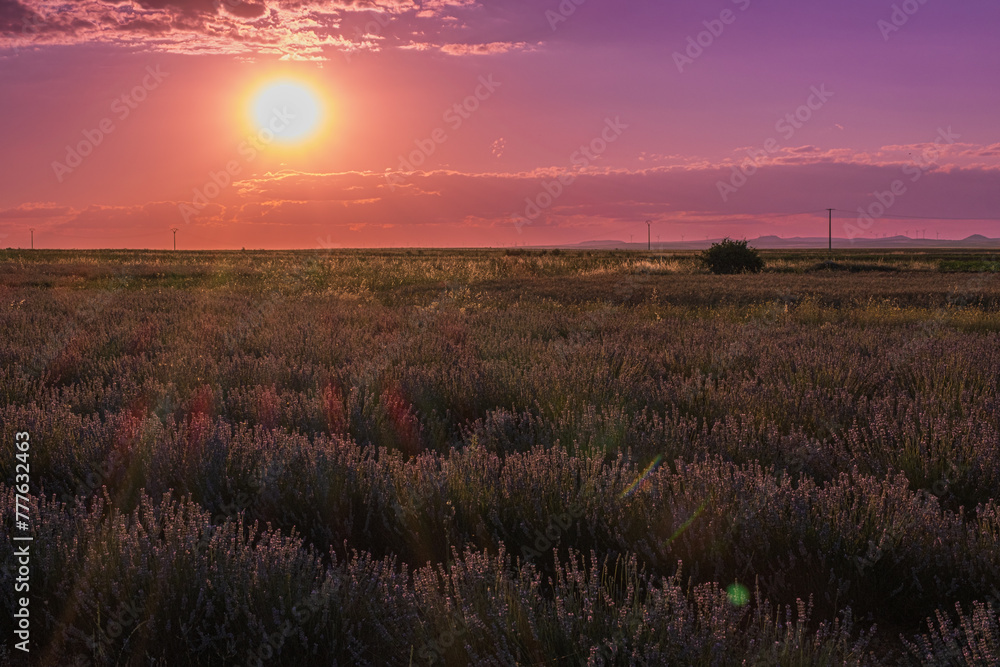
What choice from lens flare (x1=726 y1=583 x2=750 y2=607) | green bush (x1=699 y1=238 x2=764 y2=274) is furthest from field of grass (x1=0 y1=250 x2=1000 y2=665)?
green bush (x1=699 y1=238 x2=764 y2=274)

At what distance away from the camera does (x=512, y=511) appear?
2830 millimetres

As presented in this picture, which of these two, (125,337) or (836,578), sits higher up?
(125,337)

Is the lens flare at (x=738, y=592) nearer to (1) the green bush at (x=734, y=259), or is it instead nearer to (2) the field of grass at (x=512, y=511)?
(2) the field of grass at (x=512, y=511)

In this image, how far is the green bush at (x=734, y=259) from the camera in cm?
3162

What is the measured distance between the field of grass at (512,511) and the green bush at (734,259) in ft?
85.8

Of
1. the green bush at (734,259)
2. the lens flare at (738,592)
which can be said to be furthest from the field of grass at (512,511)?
the green bush at (734,259)

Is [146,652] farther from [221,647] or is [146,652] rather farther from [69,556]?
[69,556]

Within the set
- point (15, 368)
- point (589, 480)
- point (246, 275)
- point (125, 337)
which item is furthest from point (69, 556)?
point (246, 275)

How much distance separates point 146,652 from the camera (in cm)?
187

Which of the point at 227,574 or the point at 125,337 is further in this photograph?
the point at 125,337

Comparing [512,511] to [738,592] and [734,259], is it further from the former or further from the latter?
[734,259]

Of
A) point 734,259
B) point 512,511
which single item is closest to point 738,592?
point 512,511

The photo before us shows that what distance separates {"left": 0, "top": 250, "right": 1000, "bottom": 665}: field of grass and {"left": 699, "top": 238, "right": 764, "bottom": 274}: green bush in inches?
1029

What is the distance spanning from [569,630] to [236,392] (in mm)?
4020
